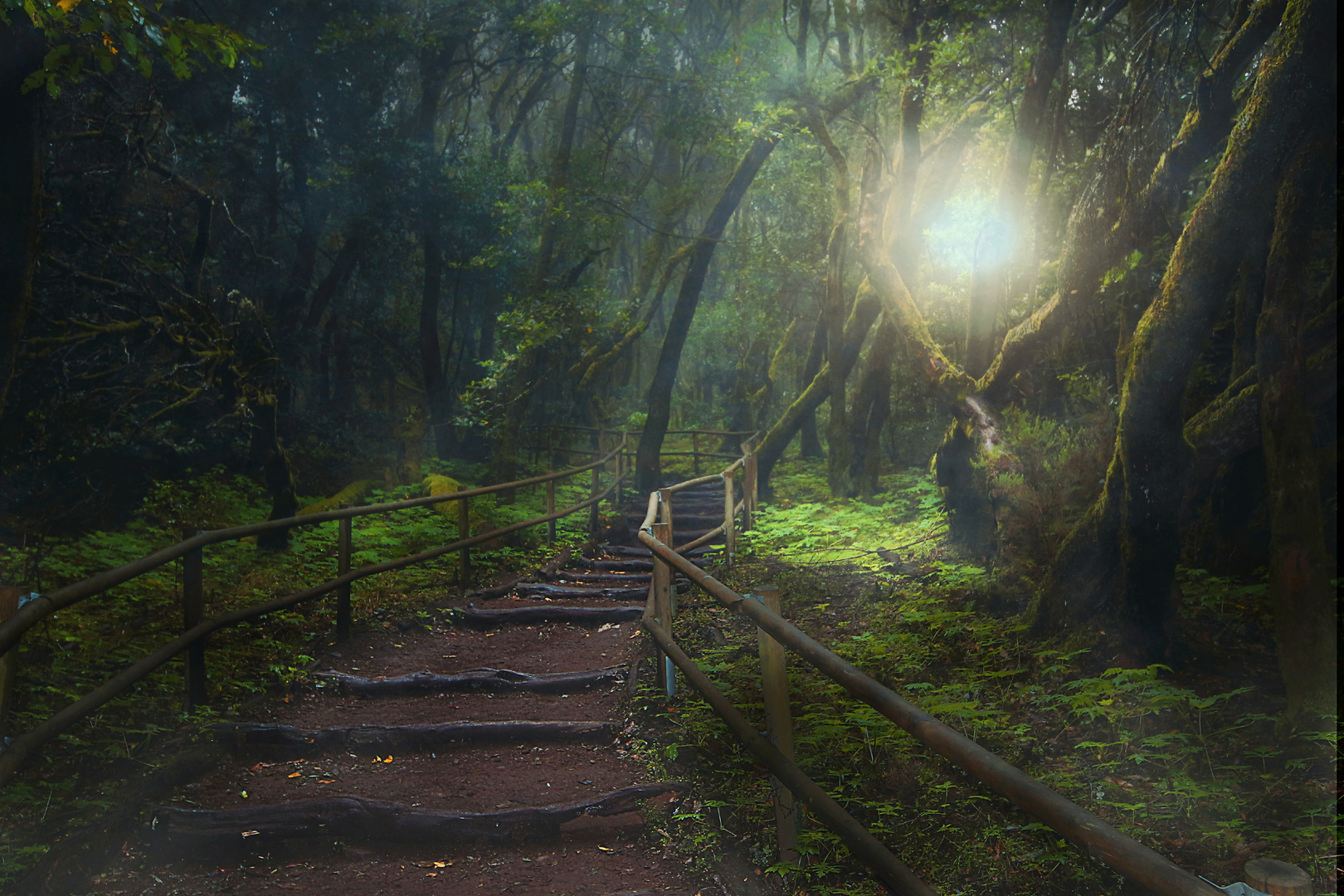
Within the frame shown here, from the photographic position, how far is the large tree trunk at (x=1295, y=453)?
13.8 feet

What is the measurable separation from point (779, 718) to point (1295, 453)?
3.51 m

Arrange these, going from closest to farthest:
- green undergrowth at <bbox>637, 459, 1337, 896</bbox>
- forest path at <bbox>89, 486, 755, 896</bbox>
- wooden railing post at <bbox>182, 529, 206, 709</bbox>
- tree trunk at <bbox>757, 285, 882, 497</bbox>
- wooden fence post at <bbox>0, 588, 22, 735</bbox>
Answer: wooden fence post at <bbox>0, 588, 22, 735</bbox>
green undergrowth at <bbox>637, 459, 1337, 896</bbox>
forest path at <bbox>89, 486, 755, 896</bbox>
wooden railing post at <bbox>182, 529, 206, 709</bbox>
tree trunk at <bbox>757, 285, 882, 497</bbox>

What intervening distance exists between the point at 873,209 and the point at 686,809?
10626mm

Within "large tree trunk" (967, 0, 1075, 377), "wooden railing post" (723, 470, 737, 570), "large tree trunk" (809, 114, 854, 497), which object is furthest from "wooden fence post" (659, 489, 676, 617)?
"large tree trunk" (809, 114, 854, 497)

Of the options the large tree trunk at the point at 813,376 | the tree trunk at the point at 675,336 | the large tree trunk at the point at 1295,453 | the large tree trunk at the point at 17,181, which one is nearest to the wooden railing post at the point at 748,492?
the large tree trunk at the point at 813,376

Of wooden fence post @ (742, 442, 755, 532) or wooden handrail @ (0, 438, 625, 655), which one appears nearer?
wooden handrail @ (0, 438, 625, 655)

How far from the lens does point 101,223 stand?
9.74 metres

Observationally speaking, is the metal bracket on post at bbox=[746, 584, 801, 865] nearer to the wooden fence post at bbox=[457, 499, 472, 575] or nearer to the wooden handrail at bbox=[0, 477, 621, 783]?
the wooden handrail at bbox=[0, 477, 621, 783]

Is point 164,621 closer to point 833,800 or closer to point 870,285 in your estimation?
point 833,800

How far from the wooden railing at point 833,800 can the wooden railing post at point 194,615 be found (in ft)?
8.72

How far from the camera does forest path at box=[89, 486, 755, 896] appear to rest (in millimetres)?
3381

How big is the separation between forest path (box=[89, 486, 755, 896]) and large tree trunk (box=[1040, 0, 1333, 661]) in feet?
11.0

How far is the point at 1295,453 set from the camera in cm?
446

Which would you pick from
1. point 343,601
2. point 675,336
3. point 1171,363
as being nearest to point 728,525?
point 343,601
